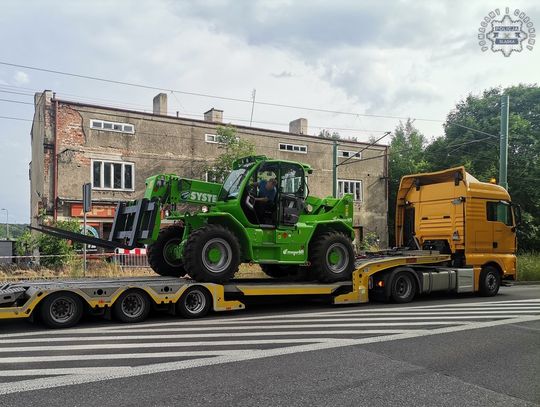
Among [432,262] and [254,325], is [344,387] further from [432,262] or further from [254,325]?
[432,262]

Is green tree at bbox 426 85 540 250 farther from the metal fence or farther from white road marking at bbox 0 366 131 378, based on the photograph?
white road marking at bbox 0 366 131 378

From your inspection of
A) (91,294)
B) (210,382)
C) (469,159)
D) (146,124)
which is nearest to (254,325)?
(91,294)

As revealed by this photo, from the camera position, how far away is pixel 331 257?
11719 millimetres

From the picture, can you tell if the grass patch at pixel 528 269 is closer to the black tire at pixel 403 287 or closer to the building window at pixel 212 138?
the black tire at pixel 403 287

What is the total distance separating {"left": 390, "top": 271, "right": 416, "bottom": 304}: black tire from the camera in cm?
1251

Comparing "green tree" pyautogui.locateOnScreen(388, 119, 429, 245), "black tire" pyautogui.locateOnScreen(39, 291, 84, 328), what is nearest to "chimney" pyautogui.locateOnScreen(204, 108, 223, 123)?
"green tree" pyautogui.locateOnScreen(388, 119, 429, 245)

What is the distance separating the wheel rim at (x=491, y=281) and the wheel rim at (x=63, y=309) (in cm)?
1091

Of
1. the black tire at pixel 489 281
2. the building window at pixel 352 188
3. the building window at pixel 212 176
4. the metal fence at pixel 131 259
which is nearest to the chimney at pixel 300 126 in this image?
the building window at pixel 352 188

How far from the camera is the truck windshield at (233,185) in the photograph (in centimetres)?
1104

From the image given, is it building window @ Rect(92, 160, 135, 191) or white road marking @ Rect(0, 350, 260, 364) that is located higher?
building window @ Rect(92, 160, 135, 191)

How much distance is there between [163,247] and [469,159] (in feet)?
110

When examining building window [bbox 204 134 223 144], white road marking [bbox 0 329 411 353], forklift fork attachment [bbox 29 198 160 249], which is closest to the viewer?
white road marking [bbox 0 329 411 353]

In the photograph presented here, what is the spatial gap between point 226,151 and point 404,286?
18305 mm

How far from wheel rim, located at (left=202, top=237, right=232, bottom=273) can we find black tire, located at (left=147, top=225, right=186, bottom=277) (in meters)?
1.72
